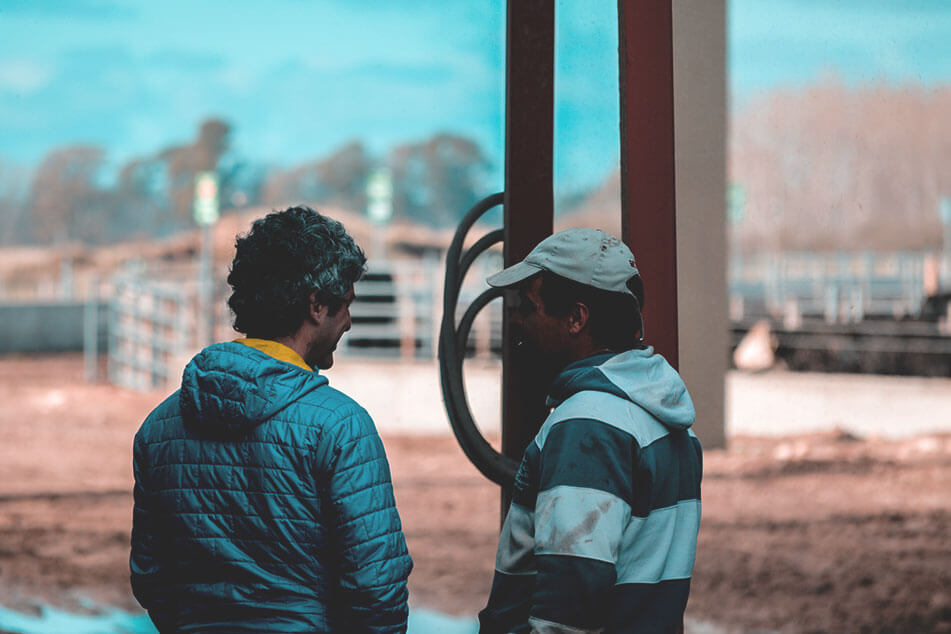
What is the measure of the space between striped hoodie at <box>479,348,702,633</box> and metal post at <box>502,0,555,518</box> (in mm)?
532

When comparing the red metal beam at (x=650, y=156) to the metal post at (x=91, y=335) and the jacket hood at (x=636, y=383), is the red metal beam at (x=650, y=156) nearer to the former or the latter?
the jacket hood at (x=636, y=383)

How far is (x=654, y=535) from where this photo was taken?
1.04 meters

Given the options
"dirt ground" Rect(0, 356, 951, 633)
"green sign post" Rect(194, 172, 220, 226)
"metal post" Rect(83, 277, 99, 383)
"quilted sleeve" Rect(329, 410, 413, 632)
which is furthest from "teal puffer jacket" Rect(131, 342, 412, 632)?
"metal post" Rect(83, 277, 99, 383)

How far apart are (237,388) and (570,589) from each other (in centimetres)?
38

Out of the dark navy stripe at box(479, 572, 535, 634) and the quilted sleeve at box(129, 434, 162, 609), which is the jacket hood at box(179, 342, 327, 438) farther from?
the dark navy stripe at box(479, 572, 535, 634)

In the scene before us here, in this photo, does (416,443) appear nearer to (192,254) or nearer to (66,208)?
(192,254)

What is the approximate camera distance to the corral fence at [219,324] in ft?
33.7

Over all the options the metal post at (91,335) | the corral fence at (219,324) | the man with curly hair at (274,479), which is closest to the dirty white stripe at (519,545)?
the man with curly hair at (274,479)

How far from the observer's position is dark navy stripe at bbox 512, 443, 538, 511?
1.04 meters

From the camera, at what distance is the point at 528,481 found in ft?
3.45

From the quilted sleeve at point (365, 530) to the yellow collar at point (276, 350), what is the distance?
0.10 meters

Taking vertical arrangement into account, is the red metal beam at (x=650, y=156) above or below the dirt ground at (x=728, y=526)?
above

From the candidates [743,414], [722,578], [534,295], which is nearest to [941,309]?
A: [743,414]

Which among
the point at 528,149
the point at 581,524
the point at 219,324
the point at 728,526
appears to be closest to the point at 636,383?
the point at 581,524
